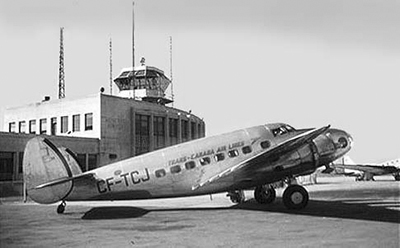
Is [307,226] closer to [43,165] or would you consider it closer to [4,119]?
[43,165]

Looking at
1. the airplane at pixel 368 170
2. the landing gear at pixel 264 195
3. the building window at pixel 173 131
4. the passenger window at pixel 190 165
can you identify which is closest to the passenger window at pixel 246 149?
the passenger window at pixel 190 165

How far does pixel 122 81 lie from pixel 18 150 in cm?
2353

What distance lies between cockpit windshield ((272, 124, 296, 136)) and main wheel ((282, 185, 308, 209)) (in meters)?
2.64

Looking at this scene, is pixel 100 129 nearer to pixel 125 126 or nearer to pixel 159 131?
pixel 125 126

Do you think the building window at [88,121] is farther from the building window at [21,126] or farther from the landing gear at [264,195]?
the landing gear at [264,195]

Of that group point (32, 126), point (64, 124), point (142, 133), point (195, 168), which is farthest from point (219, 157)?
point (32, 126)

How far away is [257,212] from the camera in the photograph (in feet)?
61.6

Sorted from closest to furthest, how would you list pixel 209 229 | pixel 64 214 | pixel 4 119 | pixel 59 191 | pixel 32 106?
pixel 209 229 < pixel 59 191 < pixel 64 214 < pixel 32 106 < pixel 4 119

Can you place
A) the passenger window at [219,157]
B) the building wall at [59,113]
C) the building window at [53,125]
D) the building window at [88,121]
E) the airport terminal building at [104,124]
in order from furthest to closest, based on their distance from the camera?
the building window at [53,125], the building window at [88,121], the building wall at [59,113], the airport terminal building at [104,124], the passenger window at [219,157]

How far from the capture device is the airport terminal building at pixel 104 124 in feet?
143

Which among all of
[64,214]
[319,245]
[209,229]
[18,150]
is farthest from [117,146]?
[319,245]

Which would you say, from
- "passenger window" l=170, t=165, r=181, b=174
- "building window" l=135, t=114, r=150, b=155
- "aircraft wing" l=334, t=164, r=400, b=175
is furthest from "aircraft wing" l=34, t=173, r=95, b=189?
"aircraft wing" l=334, t=164, r=400, b=175

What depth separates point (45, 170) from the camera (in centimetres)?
1822

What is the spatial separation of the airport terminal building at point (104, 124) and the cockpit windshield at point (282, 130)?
2725 cm
